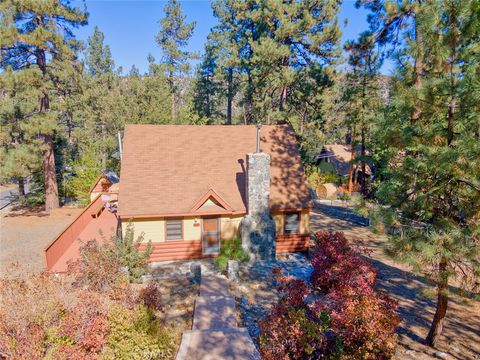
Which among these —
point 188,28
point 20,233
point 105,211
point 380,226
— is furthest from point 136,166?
point 188,28

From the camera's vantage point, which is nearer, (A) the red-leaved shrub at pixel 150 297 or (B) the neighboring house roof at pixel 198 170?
(A) the red-leaved shrub at pixel 150 297

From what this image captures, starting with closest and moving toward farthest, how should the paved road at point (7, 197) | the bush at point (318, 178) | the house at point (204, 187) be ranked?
1. the house at point (204, 187)
2. the paved road at point (7, 197)
3. the bush at point (318, 178)

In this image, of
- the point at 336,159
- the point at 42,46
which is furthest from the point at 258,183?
the point at 336,159

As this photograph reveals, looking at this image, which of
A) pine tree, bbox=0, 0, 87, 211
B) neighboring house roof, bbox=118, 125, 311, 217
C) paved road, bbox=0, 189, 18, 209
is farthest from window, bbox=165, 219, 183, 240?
paved road, bbox=0, 189, 18, 209

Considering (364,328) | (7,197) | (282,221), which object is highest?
(282,221)

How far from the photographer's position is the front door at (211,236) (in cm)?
1465

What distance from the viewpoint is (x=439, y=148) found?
688cm

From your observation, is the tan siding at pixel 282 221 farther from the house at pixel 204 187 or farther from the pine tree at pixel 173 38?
the pine tree at pixel 173 38

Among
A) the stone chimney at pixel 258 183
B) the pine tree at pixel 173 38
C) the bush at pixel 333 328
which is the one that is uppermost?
the pine tree at pixel 173 38

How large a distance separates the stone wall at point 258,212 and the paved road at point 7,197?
24.1 meters

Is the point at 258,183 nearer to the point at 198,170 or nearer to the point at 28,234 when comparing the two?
the point at 198,170

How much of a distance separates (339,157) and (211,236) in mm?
27734

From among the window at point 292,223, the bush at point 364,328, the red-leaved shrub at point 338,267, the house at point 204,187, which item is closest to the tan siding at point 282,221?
the house at point 204,187

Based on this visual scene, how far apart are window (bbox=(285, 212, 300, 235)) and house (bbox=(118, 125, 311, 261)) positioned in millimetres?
50
